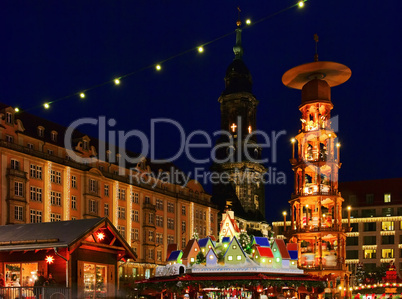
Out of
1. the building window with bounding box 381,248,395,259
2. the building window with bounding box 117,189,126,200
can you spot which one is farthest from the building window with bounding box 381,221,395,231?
the building window with bounding box 117,189,126,200

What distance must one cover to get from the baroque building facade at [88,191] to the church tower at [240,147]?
16.5 metres

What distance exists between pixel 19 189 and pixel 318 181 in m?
26.9

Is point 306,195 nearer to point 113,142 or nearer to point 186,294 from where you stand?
point 186,294

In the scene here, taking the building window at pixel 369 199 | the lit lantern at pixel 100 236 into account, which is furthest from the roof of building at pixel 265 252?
the building window at pixel 369 199

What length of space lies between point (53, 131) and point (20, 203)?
1060 cm

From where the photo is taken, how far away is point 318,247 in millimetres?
46938

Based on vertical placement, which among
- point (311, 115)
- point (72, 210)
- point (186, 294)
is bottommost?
point (186, 294)

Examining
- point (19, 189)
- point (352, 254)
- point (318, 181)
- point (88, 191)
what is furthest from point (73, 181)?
point (352, 254)

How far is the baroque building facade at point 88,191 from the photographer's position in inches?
2181

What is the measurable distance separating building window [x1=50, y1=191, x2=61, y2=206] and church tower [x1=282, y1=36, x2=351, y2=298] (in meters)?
24.0

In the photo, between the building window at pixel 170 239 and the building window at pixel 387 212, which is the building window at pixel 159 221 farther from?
the building window at pixel 387 212

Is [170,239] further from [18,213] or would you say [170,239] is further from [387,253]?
[387,253]

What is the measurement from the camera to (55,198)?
196 feet

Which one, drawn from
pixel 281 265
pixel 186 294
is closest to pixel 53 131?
pixel 186 294
